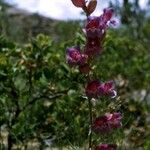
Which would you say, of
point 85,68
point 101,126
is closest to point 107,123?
point 101,126

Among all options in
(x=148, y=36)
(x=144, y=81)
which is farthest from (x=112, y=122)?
(x=148, y=36)

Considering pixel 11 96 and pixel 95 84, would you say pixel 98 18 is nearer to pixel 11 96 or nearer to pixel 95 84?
pixel 95 84

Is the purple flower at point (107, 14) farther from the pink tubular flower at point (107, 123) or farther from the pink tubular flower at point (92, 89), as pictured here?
the pink tubular flower at point (107, 123)

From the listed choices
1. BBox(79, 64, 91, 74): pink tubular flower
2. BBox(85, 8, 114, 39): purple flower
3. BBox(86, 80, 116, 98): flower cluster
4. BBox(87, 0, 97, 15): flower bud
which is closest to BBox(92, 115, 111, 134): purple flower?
BBox(86, 80, 116, 98): flower cluster

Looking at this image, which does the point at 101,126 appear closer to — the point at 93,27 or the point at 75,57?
the point at 75,57

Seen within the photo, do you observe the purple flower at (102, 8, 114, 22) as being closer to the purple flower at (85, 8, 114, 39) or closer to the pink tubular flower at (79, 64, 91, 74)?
the purple flower at (85, 8, 114, 39)

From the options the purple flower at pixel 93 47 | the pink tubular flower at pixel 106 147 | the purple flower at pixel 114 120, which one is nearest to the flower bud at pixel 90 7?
the purple flower at pixel 93 47
